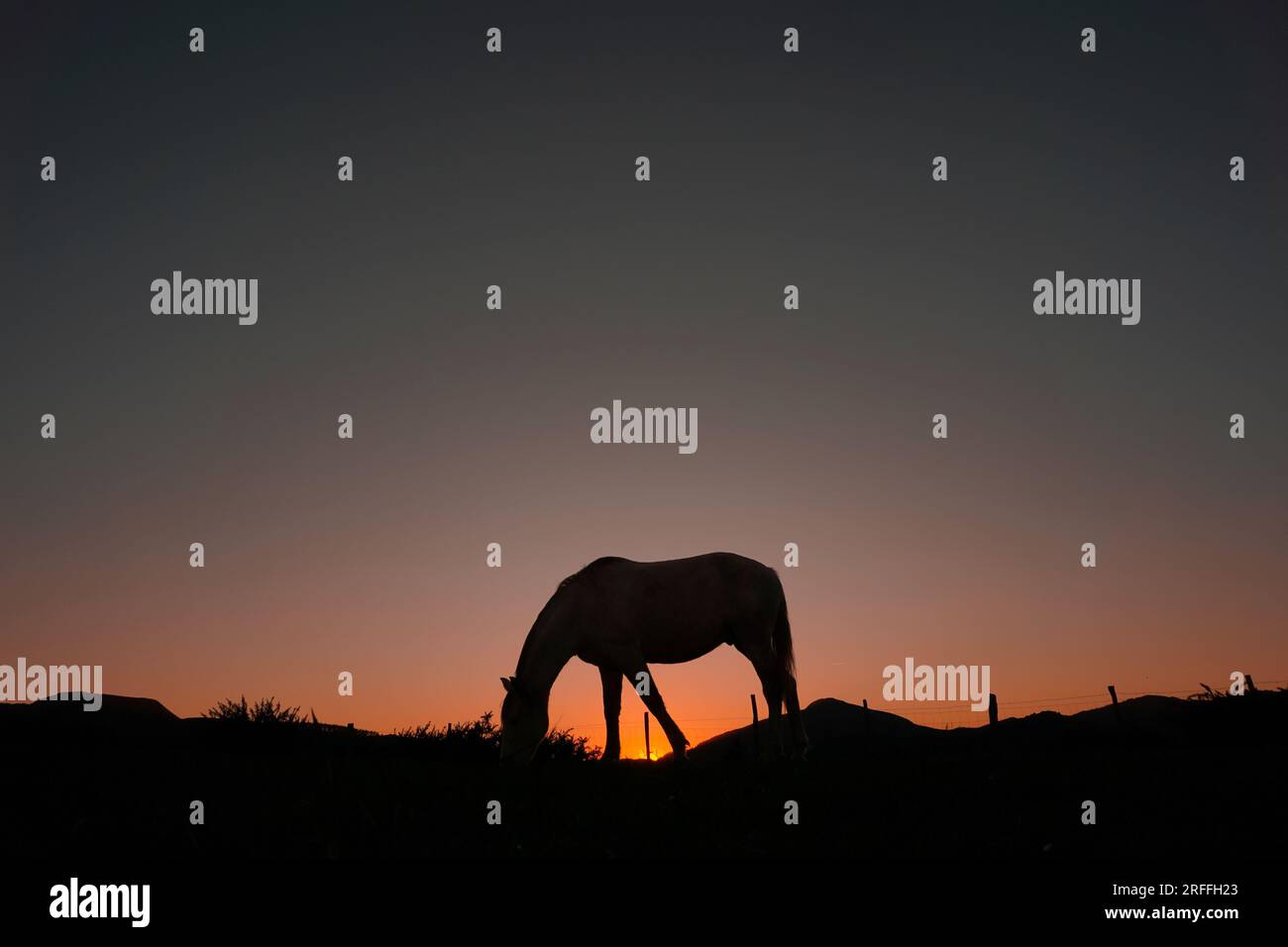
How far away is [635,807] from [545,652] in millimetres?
6438

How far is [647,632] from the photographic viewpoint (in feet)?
47.5

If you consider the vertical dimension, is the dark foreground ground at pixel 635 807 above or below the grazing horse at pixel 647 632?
below

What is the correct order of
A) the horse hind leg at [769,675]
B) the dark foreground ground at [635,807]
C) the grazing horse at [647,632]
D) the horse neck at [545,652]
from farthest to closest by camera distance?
the horse hind leg at [769,675]
the horse neck at [545,652]
the grazing horse at [647,632]
the dark foreground ground at [635,807]

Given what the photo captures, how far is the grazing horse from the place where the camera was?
525 inches

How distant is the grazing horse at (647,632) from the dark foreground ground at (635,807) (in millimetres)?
2050

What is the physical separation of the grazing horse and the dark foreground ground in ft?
6.73

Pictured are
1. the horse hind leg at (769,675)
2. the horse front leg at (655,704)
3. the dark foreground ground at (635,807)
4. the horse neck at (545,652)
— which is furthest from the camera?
the horse hind leg at (769,675)

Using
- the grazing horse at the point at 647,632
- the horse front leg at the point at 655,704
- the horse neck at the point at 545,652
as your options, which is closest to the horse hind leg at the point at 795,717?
the grazing horse at the point at 647,632

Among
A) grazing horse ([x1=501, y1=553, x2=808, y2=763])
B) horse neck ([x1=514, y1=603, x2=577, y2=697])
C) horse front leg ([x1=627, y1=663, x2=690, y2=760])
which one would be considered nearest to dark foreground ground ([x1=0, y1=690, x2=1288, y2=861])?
horse front leg ([x1=627, y1=663, x2=690, y2=760])

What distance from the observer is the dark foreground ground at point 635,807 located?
6.24 m

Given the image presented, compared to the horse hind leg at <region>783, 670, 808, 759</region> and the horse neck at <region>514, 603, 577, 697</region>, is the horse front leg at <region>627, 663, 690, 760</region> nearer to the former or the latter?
the horse neck at <region>514, 603, 577, 697</region>

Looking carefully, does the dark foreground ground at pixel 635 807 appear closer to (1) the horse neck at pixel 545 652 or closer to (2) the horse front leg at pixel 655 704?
(2) the horse front leg at pixel 655 704

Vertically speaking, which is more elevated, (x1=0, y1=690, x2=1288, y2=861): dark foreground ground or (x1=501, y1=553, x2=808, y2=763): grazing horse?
(x1=501, y1=553, x2=808, y2=763): grazing horse
